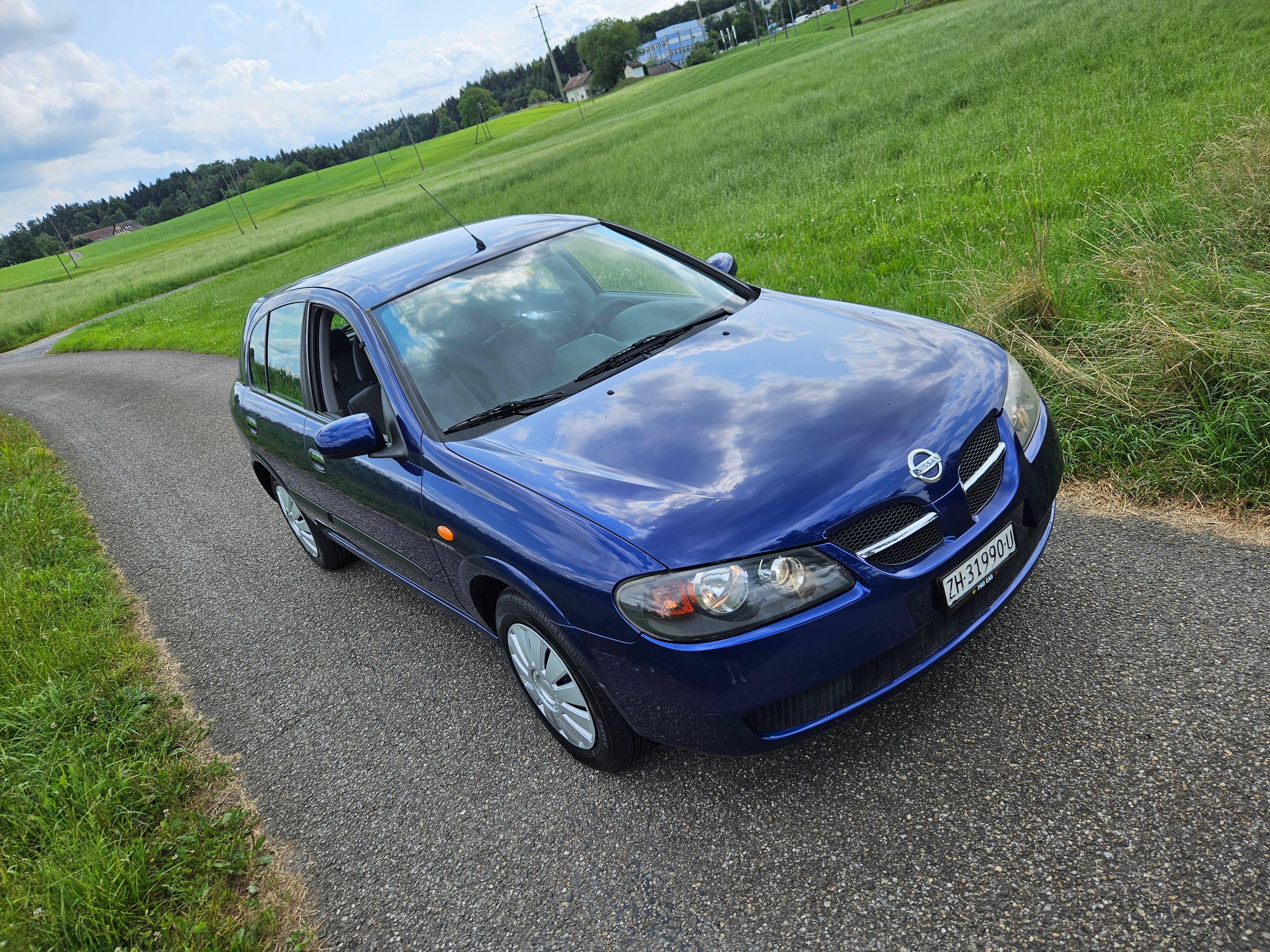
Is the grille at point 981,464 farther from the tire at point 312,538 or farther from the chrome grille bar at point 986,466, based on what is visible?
the tire at point 312,538

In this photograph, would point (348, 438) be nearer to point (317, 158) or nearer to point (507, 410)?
point (507, 410)

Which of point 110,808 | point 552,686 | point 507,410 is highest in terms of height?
point 507,410

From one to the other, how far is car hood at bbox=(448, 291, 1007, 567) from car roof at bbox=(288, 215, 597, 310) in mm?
1084

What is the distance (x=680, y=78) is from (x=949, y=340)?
203 feet

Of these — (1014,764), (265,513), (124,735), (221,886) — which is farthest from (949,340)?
(265,513)

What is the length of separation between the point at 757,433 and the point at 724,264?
6.37 ft

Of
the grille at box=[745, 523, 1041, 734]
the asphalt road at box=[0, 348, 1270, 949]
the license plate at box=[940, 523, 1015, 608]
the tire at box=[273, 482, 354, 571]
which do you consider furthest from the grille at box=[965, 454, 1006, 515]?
the tire at box=[273, 482, 354, 571]

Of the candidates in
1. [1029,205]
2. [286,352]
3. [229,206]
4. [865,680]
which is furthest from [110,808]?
[229,206]

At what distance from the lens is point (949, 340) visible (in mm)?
3105

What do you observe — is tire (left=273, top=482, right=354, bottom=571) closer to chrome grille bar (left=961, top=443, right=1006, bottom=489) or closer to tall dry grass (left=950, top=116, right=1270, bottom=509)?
chrome grille bar (left=961, top=443, right=1006, bottom=489)

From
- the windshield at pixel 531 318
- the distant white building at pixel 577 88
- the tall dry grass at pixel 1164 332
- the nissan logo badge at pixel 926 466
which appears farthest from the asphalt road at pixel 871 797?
the distant white building at pixel 577 88

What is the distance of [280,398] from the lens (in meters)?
4.54

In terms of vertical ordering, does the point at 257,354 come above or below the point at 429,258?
below

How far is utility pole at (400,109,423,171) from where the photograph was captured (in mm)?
67069
